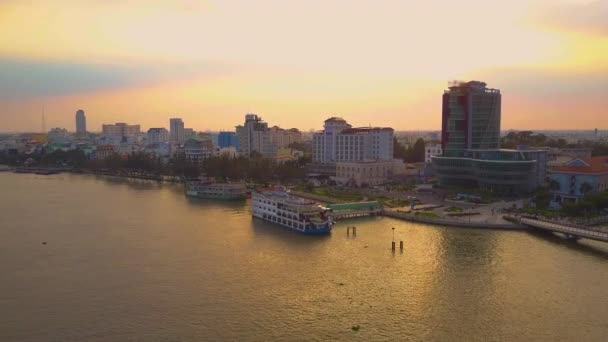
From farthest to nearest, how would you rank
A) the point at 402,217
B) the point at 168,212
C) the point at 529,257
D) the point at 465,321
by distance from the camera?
the point at 168,212
the point at 402,217
the point at 529,257
the point at 465,321

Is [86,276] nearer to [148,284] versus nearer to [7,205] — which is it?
[148,284]

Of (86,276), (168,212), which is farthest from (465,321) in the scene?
(168,212)

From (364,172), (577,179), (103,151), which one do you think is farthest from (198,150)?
(577,179)

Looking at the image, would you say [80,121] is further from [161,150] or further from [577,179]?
[577,179]

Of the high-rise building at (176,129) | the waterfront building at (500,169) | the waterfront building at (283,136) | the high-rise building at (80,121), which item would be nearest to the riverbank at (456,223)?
the waterfront building at (500,169)

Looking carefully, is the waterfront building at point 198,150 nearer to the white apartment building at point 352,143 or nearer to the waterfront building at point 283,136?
the waterfront building at point 283,136

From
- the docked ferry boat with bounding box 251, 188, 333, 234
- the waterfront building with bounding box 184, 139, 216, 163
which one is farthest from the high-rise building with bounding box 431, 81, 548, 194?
the waterfront building with bounding box 184, 139, 216, 163
